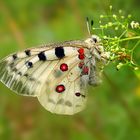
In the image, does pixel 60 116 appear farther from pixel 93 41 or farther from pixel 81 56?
pixel 93 41

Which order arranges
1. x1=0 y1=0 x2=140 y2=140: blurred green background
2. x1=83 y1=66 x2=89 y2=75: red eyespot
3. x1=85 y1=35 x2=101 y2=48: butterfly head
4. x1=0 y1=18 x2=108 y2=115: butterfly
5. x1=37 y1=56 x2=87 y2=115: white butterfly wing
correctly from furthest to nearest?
x1=0 y1=0 x2=140 y2=140: blurred green background, x1=37 y1=56 x2=87 y2=115: white butterfly wing, x1=83 y1=66 x2=89 y2=75: red eyespot, x1=0 y1=18 x2=108 y2=115: butterfly, x1=85 y1=35 x2=101 y2=48: butterfly head

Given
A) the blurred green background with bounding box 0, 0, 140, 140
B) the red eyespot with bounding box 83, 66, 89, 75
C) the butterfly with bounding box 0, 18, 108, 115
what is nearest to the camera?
the butterfly with bounding box 0, 18, 108, 115

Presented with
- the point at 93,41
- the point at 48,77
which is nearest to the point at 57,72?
the point at 48,77

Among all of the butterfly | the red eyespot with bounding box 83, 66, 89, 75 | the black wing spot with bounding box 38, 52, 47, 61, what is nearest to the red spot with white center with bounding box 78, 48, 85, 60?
the butterfly

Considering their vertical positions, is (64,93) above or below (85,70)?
below

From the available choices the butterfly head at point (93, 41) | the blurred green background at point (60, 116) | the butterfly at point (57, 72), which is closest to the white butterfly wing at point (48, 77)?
the butterfly at point (57, 72)

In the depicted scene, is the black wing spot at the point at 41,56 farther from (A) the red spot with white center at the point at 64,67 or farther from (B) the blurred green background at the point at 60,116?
(B) the blurred green background at the point at 60,116

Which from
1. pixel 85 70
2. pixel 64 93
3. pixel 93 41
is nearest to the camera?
pixel 93 41

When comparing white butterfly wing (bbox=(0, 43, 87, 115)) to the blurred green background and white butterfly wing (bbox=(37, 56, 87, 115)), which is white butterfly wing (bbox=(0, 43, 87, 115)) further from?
the blurred green background
